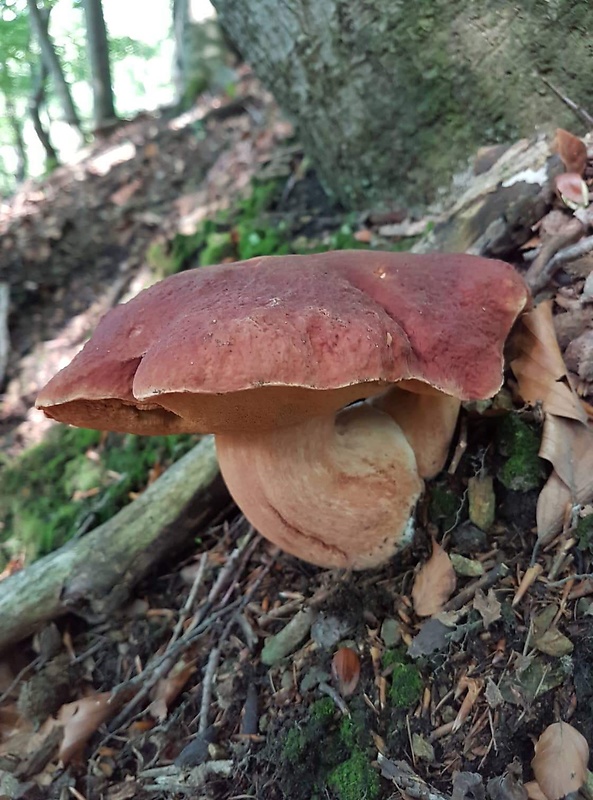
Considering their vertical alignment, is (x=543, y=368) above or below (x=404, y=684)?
above

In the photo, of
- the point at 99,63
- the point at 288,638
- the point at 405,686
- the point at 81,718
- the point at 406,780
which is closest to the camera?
the point at 406,780

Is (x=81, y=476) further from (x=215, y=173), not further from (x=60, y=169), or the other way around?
(x=60, y=169)

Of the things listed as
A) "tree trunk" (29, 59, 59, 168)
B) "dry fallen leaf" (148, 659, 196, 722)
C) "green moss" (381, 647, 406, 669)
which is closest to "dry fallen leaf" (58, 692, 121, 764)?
"dry fallen leaf" (148, 659, 196, 722)

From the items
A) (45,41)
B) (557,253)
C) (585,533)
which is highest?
(45,41)

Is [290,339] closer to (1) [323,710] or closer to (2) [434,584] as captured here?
(2) [434,584]

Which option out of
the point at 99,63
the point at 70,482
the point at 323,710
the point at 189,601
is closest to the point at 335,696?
the point at 323,710

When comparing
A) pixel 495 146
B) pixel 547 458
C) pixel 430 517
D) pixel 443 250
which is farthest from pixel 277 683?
pixel 495 146
